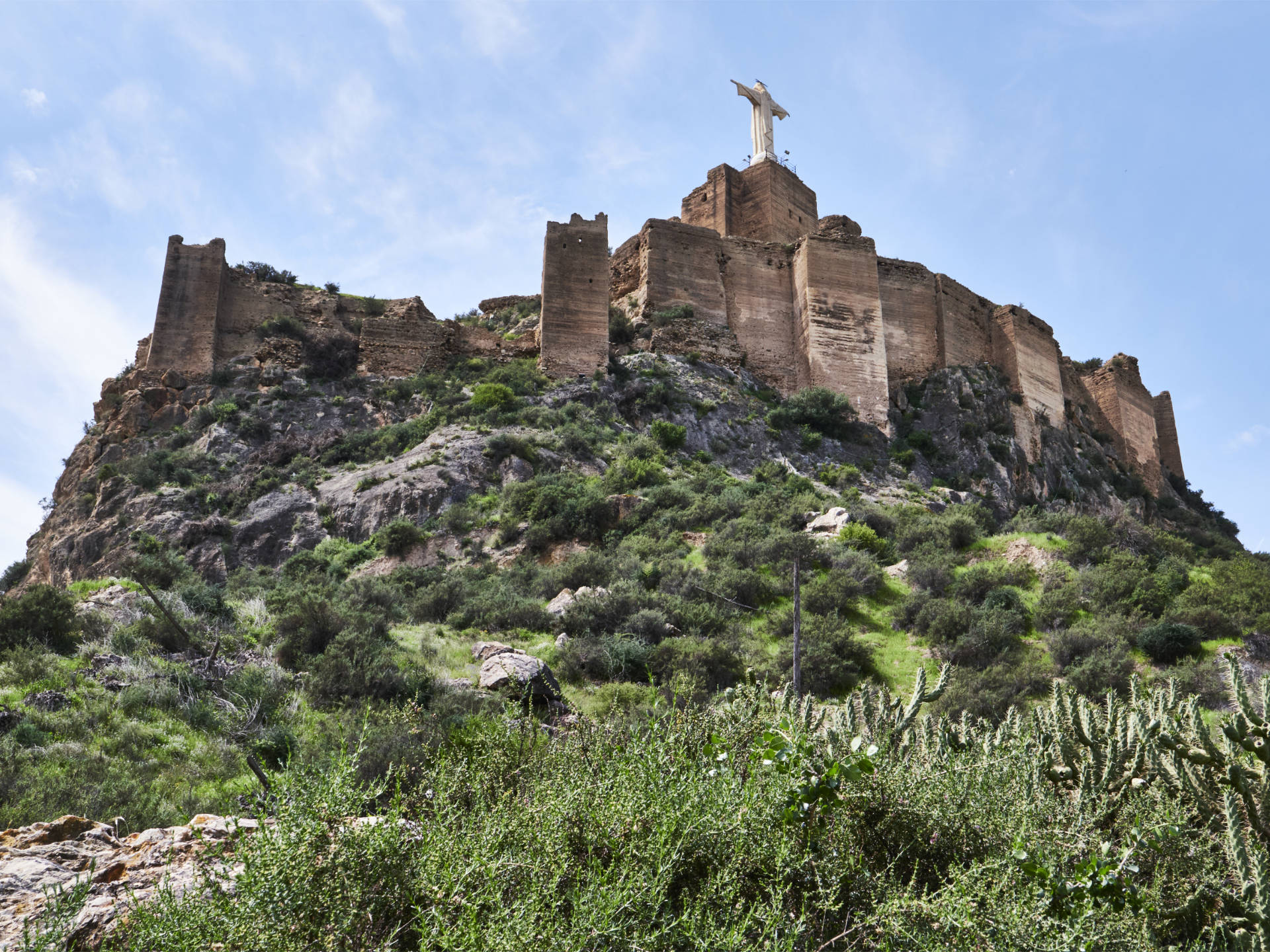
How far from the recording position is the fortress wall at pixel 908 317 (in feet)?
95.1

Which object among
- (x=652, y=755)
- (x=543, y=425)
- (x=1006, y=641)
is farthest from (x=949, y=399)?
(x=652, y=755)

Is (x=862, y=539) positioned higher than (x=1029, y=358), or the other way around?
(x=1029, y=358)

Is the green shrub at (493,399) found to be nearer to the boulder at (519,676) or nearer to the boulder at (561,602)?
the boulder at (561,602)

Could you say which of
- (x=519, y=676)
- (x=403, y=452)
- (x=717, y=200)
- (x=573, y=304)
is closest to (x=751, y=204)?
(x=717, y=200)

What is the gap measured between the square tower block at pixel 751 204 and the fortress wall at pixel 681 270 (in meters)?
2.79

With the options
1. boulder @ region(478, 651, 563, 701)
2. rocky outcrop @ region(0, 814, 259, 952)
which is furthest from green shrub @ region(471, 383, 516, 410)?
rocky outcrop @ region(0, 814, 259, 952)

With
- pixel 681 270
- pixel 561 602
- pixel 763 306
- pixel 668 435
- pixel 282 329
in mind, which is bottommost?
pixel 561 602

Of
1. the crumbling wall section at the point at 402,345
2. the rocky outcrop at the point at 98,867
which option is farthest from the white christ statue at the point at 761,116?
the rocky outcrop at the point at 98,867

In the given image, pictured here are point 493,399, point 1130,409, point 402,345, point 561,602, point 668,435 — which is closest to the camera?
point 561,602

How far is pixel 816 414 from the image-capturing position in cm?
2534

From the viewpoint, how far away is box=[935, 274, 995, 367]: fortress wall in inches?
1163

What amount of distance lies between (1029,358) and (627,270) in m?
14.7

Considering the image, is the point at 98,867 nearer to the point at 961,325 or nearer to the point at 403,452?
the point at 403,452

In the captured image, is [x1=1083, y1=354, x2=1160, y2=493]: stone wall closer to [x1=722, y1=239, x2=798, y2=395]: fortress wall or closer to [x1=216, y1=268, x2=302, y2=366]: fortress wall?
[x1=722, y1=239, x2=798, y2=395]: fortress wall
